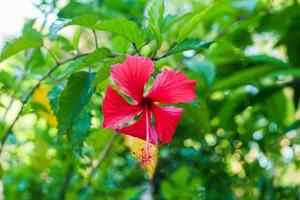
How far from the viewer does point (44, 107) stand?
1.20 metres

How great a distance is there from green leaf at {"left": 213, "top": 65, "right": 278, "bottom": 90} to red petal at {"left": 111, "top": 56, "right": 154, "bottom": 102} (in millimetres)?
840

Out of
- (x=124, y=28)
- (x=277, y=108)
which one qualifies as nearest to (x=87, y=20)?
(x=124, y=28)

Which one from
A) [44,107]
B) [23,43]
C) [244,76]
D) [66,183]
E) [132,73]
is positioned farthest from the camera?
[244,76]

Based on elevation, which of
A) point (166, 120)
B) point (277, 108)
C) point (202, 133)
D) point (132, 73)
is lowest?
point (277, 108)

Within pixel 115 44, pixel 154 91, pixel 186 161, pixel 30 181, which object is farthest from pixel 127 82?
pixel 30 181

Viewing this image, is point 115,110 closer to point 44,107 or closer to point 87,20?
point 87,20

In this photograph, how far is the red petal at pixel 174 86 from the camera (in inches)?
30.5

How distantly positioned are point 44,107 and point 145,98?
1.47ft

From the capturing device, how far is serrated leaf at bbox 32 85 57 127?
120 cm

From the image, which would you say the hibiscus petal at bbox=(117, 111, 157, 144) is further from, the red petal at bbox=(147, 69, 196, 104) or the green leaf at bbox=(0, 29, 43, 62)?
the green leaf at bbox=(0, 29, 43, 62)

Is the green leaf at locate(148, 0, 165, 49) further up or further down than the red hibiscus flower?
further up

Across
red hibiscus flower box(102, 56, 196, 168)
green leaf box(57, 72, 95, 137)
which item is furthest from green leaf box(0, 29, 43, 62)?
red hibiscus flower box(102, 56, 196, 168)

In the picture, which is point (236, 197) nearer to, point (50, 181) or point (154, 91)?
point (50, 181)

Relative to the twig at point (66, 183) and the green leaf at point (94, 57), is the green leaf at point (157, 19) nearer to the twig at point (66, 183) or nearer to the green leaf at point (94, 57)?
the green leaf at point (94, 57)
